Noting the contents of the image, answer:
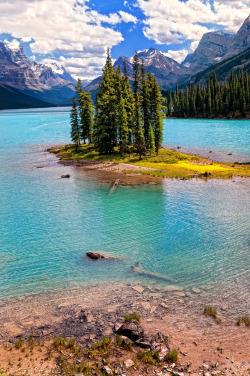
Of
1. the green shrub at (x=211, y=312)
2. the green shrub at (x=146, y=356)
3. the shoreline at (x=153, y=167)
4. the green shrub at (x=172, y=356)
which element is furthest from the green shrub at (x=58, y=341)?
the shoreline at (x=153, y=167)

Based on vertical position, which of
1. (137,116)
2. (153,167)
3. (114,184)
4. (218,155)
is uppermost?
(137,116)

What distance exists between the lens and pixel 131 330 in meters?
13.5

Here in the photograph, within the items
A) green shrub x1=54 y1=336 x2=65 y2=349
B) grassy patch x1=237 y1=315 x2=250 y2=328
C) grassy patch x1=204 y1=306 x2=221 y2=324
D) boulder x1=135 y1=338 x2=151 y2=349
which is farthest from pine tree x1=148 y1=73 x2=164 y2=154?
green shrub x1=54 y1=336 x2=65 y2=349

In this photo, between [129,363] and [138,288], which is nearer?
[129,363]

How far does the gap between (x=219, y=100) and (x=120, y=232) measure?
16957 cm

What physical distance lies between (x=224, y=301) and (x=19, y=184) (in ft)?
131

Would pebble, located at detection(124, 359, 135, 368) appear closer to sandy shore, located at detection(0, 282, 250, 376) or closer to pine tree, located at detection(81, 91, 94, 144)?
sandy shore, located at detection(0, 282, 250, 376)

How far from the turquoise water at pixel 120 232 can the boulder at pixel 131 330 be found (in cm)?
542

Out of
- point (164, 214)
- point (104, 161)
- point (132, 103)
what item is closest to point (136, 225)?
point (164, 214)

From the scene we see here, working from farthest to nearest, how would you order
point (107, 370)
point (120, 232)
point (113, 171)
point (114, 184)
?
point (113, 171)
point (114, 184)
point (120, 232)
point (107, 370)

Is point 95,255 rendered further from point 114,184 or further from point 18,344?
point 114,184

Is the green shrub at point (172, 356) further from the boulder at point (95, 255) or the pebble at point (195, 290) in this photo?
the boulder at point (95, 255)

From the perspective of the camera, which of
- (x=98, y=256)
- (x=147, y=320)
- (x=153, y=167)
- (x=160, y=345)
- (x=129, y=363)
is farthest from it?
(x=153, y=167)

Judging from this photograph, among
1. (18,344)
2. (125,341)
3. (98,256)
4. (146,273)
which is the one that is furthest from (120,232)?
(18,344)
